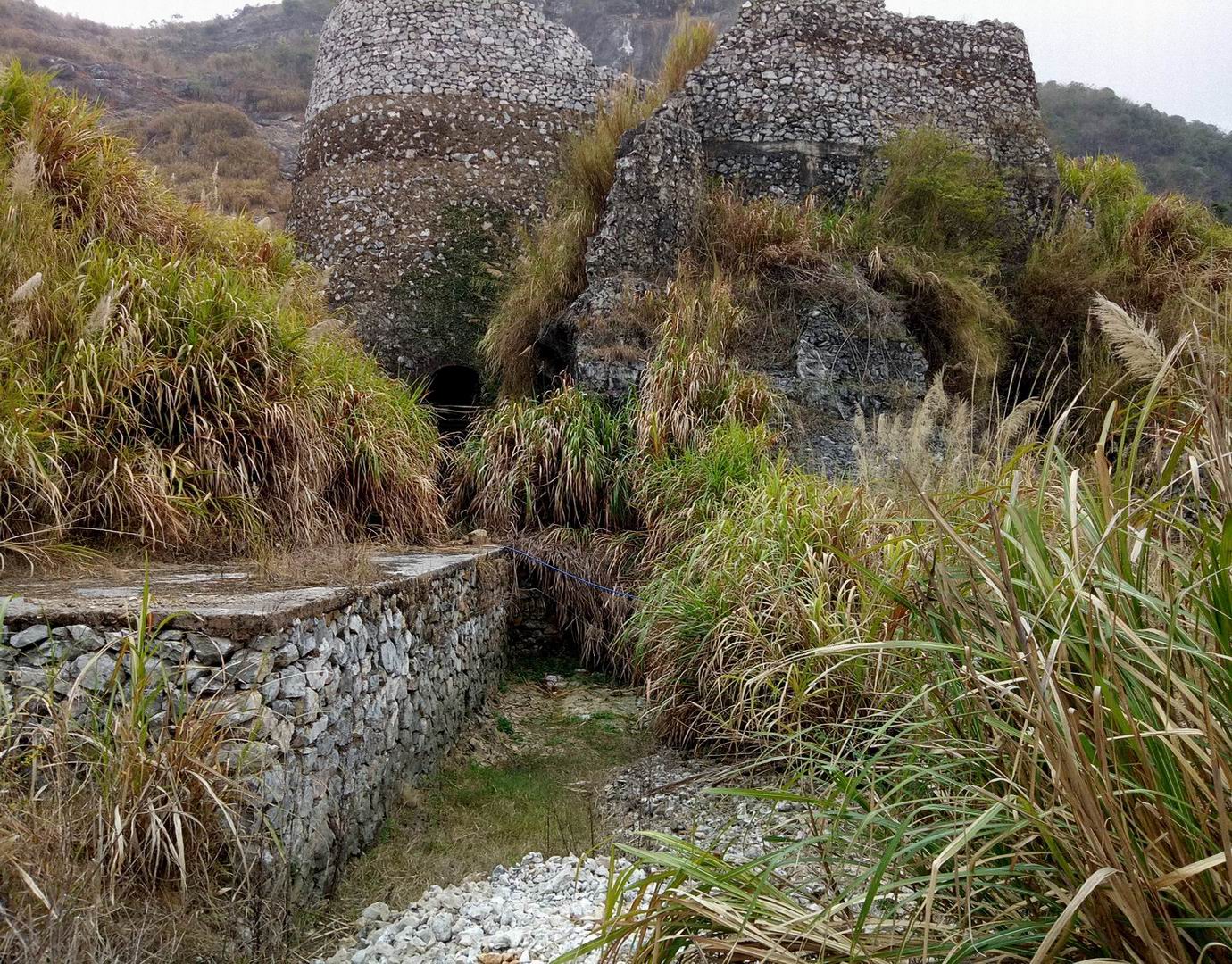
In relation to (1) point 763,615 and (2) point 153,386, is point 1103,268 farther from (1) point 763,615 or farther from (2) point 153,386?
(2) point 153,386

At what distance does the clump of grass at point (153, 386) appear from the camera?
3.76m

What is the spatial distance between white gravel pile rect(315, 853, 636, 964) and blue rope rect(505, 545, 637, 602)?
8.50 feet

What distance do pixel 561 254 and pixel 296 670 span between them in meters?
6.42

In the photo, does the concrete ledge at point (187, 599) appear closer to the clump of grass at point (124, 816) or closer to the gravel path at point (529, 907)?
the clump of grass at point (124, 816)

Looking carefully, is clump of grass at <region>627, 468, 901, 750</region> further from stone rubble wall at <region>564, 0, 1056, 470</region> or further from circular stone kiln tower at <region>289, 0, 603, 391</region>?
circular stone kiln tower at <region>289, 0, 603, 391</region>

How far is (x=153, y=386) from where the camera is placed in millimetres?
4234

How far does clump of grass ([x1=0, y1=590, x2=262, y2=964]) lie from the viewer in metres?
1.80

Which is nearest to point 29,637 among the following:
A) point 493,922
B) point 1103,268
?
point 493,922

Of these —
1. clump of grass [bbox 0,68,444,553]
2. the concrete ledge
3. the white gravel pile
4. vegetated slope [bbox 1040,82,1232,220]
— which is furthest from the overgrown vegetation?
vegetated slope [bbox 1040,82,1232,220]

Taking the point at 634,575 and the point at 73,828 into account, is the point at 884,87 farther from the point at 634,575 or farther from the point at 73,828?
the point at 73,828

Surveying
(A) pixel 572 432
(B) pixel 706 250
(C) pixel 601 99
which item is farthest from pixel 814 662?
(C) pixel 601 99

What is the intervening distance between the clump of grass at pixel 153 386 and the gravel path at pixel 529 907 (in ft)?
6.28

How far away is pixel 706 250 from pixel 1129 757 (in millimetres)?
7458

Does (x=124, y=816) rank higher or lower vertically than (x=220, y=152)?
lower
